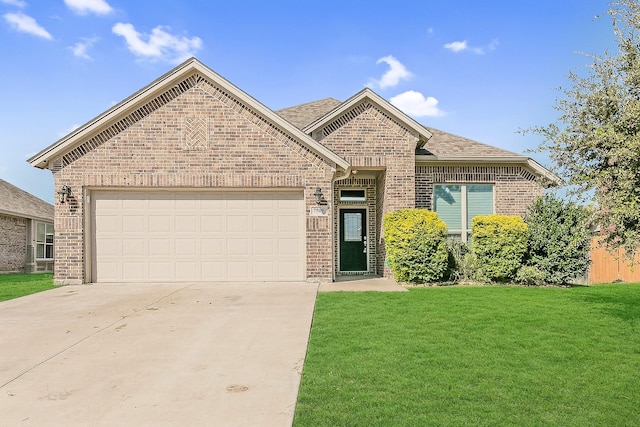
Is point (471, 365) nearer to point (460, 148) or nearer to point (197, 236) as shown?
point (197, 236)

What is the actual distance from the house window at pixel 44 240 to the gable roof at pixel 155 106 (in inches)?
518

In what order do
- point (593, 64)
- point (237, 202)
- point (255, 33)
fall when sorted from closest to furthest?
point (593, 64) < point (237, 202) < point (255, 33)

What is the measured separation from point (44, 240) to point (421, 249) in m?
20.8

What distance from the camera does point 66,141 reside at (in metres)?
12.1

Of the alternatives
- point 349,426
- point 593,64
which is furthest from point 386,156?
point 349,426

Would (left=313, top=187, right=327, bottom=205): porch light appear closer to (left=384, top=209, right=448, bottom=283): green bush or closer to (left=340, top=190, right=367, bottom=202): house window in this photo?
(left=384, top=209, right=448, bottom=283): green bush

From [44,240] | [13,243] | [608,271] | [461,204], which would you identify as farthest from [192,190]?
[608,271]

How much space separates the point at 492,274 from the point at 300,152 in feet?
20.2

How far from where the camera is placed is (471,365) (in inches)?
207

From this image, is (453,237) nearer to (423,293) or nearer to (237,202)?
(423,293)

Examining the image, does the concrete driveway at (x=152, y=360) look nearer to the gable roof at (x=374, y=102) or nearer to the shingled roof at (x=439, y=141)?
the gable roof at (x=374, y=102)

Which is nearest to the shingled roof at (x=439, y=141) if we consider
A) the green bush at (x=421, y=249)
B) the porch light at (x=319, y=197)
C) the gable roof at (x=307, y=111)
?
the gable roof at (x=307, y=111)

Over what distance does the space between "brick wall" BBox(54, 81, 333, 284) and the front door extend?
323cm

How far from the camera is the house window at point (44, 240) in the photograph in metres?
23.3
